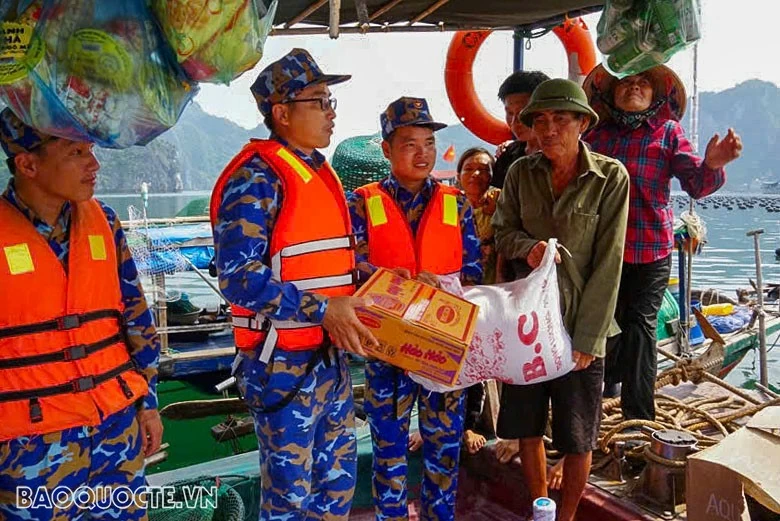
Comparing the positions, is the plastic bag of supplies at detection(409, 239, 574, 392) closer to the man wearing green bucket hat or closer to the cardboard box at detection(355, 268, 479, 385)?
the man wearing green bucket hat

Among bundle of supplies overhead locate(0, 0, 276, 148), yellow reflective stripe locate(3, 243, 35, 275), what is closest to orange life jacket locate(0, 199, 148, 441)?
yellow reflective stripe locate(3, 243, 35, 275)

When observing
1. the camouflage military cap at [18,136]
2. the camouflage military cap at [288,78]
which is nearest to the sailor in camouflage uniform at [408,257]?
the camouflage military cap at [288,78]

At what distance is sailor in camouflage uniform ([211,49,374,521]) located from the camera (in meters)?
1.94

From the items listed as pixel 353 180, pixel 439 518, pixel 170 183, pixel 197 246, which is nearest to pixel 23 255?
pixel 439 518

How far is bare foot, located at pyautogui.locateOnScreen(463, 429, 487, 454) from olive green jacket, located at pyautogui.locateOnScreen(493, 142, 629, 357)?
1168mm

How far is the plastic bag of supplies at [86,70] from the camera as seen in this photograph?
64.7 inches

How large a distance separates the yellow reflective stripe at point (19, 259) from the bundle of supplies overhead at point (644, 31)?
2.48 meters

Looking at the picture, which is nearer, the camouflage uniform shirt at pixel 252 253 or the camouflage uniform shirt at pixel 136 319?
the camouflage uniform shirt at pixel 252 253

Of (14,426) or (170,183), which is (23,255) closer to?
(14,426)

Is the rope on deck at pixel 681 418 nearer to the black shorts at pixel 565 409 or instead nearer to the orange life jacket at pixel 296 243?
the black shorts at pixel 565 409

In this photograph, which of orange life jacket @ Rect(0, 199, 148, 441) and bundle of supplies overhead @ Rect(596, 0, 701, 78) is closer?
orange life jacket @ Rect(0, 199, 148, 441)

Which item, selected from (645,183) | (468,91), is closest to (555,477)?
(645,183)

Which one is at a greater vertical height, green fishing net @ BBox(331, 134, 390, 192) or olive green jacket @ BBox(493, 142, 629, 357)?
green fishing net @ BBox(331, 134, 390, 192)

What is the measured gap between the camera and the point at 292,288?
1950 millimetres
